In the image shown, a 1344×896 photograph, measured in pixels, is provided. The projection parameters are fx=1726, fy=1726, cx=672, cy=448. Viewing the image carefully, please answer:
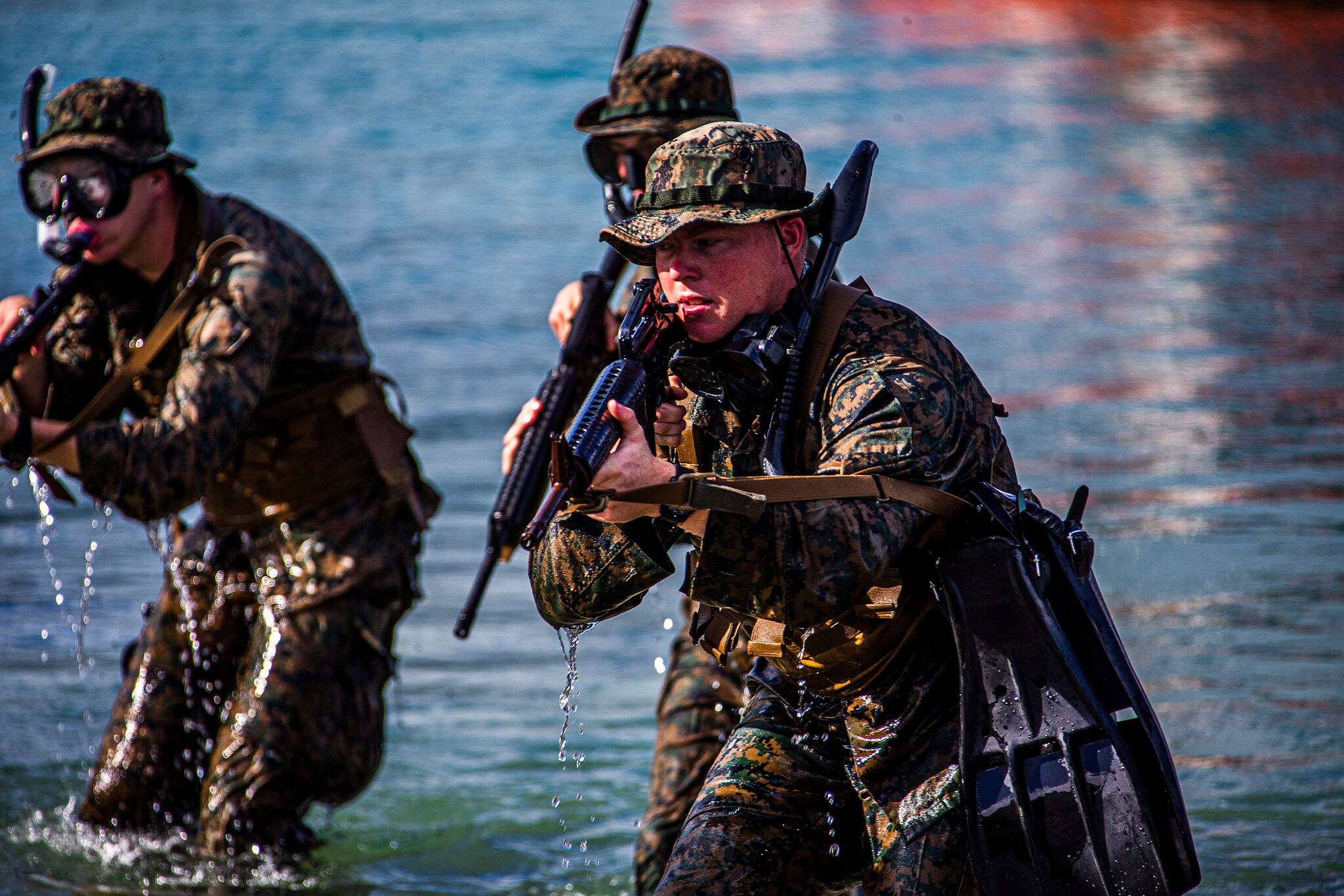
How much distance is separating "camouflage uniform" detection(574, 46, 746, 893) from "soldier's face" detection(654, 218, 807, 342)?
1.43 m

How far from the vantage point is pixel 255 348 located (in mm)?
5066

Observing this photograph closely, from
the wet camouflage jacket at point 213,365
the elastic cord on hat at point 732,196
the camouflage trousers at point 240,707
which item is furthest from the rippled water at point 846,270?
the elastic cord on hat at point 732,196

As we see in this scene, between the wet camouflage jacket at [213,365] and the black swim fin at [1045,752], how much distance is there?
246cm

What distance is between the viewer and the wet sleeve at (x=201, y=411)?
4820 mm

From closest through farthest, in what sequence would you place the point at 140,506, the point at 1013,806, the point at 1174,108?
the point at 1013,806, the point at 140,506, the point at 1174,108

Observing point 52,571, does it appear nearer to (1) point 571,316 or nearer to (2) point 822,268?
(1) point 571,316

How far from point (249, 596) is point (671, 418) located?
2659 mm

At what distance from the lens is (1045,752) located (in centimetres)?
327

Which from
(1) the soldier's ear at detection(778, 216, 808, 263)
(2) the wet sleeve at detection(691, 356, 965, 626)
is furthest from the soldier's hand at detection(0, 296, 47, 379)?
(2) the wet sleeve at detection(691, 356, 965, 626)

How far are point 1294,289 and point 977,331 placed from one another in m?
3.24

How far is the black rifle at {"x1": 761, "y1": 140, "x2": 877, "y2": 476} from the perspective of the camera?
3.38 m

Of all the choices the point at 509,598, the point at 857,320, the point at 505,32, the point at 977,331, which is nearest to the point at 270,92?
the point at 505,32

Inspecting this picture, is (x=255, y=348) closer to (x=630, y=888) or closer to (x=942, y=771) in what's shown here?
(x=630, y=888)

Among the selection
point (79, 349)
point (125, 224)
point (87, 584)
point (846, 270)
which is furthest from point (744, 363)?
point (846, 270)
